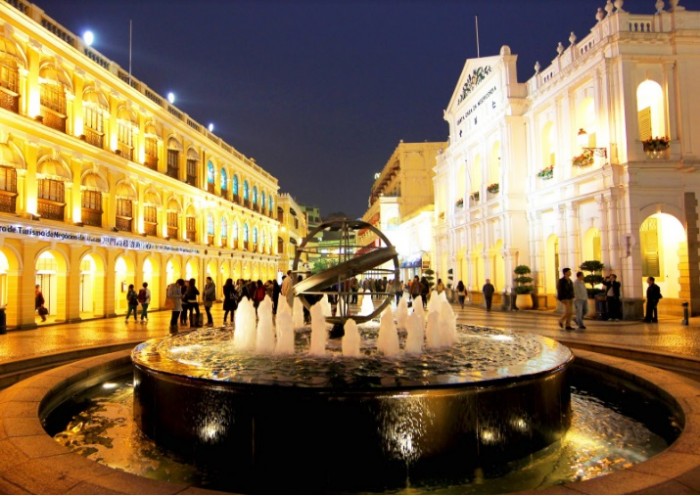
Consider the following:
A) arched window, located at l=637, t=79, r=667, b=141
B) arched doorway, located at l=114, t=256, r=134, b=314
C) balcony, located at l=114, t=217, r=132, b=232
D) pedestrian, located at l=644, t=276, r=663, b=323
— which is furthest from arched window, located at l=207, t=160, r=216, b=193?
pedestrian, located at l=644, t=276, r=663, b=323

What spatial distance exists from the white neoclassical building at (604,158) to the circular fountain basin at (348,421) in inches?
560

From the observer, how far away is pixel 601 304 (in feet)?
57.7

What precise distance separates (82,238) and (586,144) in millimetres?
22148

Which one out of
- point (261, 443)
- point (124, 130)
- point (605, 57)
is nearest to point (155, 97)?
point (124, 130)

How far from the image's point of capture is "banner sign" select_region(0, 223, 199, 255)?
1841 cm

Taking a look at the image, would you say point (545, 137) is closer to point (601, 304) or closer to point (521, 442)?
point (601, 304)

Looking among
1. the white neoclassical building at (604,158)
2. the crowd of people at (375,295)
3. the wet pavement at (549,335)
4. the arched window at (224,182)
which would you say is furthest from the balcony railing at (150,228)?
the white neoclassical building at (604,158)

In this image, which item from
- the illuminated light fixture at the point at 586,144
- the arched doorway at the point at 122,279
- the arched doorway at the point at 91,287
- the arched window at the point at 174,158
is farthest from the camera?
the arched window at the point at 174,158

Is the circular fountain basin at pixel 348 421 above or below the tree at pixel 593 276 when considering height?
below

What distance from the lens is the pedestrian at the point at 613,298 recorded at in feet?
56.5

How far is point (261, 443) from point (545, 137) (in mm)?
22801

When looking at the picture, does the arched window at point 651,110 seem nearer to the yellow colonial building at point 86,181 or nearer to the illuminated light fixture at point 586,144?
the illuminated light fixture at point 586,144

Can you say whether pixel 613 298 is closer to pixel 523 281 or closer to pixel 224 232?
pixel 523 281

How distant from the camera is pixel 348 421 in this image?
4.85 meters
